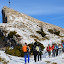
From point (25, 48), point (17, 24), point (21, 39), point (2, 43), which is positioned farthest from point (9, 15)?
point (25, 48)

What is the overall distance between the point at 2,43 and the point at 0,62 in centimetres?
2289

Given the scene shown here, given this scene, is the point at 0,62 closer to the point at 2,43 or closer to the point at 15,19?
the point at 2,43

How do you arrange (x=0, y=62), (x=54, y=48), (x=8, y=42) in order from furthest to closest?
(x=8, y=42)
(x=54, y=48)
(x=0, y=62)

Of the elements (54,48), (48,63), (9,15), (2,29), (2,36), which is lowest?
(48,63)

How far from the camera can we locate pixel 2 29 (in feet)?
113

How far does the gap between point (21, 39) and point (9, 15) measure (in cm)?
1985

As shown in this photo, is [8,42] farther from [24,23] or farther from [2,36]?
[24,23]

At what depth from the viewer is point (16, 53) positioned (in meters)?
18.1

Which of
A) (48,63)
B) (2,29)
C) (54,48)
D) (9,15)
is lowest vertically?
(48,63)

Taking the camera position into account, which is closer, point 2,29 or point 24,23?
point 2,29

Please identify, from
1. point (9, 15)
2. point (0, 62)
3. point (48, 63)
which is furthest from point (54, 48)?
point (9, 15)

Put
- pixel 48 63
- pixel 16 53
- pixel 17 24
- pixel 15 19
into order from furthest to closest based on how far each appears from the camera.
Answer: pixel 15 19, pixel 17 24, pixel 16 53, pixel 48 63

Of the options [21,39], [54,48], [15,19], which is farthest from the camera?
[15,19]

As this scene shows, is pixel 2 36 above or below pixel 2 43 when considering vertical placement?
above
